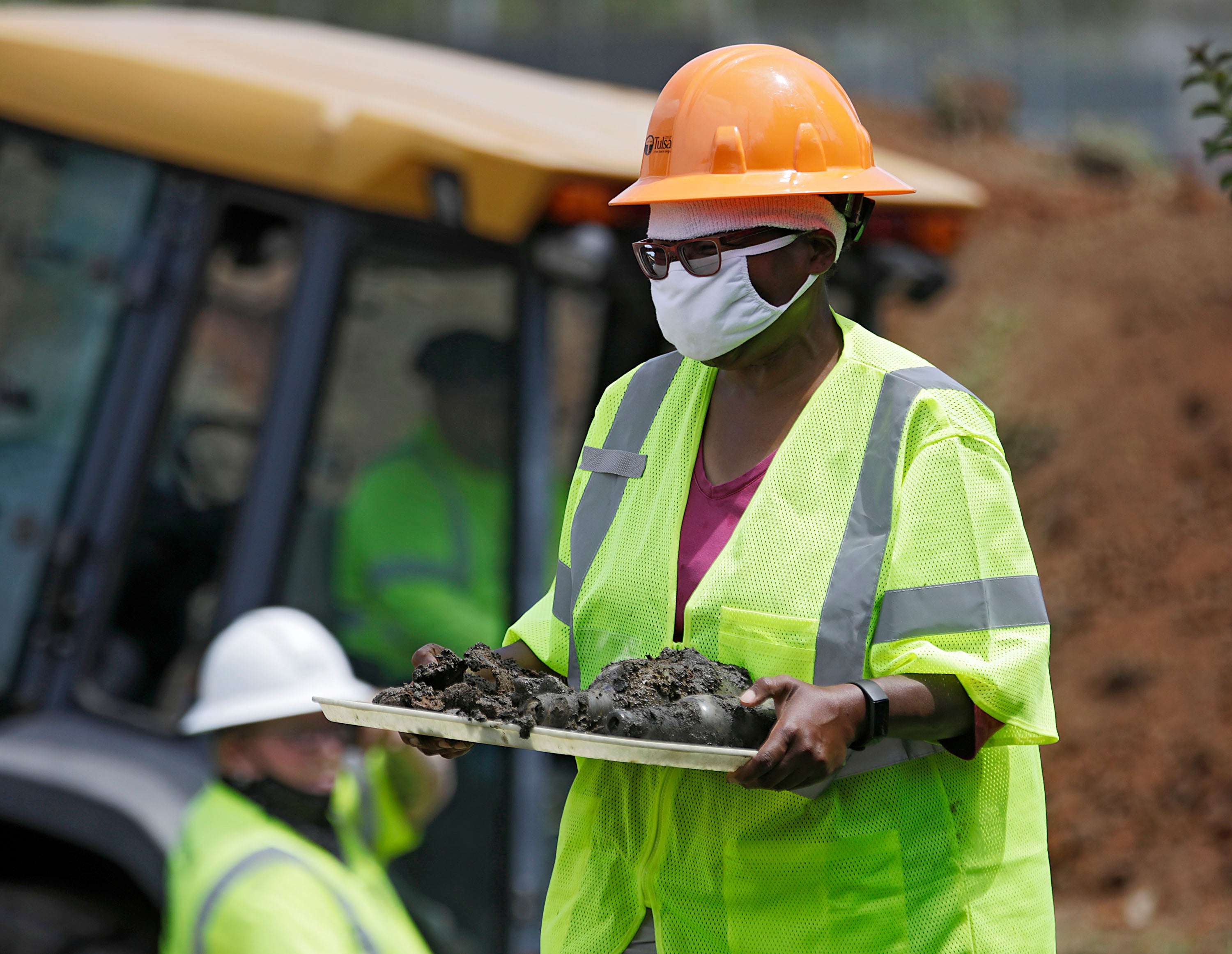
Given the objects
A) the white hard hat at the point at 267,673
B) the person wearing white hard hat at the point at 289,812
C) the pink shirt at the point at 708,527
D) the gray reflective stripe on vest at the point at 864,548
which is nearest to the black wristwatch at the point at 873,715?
the gray reflective stripe on vest at the point at 864,548

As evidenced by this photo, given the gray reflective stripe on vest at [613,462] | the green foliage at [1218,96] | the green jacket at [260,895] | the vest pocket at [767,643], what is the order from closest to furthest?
the vest pocket at [767,643] → the gray reflective stripe on vest at [613,462] → the green foliage at [1218,96] → the green jacket at [260,895]

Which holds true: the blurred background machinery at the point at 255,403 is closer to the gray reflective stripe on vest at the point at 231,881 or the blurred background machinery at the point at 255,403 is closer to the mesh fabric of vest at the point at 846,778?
the gray reflective stripe on vest at the point at 231,881

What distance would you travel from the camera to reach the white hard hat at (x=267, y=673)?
3.32 m

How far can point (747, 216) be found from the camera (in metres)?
2.00

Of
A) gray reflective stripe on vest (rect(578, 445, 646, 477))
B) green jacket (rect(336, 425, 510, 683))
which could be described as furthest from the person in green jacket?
gray reflective stripe on vest (rect(578, 445, 646, 477))

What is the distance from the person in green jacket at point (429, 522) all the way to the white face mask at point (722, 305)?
1865 millimetres

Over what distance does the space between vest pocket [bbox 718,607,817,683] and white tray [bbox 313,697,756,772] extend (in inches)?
6.7

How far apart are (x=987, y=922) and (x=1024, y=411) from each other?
10184 millimetres

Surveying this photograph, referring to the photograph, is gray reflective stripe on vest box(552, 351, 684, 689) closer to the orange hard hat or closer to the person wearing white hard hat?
the orange hard hat

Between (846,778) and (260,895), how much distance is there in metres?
1.48

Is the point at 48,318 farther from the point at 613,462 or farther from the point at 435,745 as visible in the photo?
the point at 435,745

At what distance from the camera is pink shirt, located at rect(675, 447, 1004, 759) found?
6.51ft

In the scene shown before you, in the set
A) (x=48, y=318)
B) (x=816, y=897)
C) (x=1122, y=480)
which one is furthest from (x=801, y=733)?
(x=1122, y=480)

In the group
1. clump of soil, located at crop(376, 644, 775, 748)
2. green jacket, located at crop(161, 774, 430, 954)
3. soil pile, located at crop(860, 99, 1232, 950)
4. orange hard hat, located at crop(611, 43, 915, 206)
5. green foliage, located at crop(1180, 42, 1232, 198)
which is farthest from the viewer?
soil pile, located at crop(860, 99, 1232, 950)
